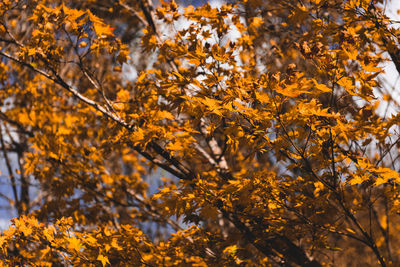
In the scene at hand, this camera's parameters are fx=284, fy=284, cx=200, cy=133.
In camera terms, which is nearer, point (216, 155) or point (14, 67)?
point (216, 155)

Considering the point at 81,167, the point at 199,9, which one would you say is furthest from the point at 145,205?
the point at 199,9

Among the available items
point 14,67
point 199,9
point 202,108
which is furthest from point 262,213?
point 14,67

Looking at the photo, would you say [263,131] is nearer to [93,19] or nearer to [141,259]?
[141,259]

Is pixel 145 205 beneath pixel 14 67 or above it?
beneath

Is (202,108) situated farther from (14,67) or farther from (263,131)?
→ (14,67)

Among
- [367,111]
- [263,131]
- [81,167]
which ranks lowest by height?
[263,131]

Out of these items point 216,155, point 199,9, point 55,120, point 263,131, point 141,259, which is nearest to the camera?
point 263,131

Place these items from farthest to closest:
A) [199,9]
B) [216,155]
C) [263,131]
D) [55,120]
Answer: [55,120]
[216,155]
[199,9]
[263,131]

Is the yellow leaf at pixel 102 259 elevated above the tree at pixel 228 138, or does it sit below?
below

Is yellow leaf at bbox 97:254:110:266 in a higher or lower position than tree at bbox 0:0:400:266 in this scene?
lower

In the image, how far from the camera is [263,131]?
5.32 ft

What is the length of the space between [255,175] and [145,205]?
2.26m

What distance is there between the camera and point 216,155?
3230mm

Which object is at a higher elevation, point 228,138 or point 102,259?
point 228,138
